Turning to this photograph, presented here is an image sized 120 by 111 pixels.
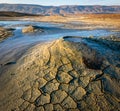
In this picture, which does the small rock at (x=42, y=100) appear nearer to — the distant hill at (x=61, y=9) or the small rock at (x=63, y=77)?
the small rock at (x=63, y=77)

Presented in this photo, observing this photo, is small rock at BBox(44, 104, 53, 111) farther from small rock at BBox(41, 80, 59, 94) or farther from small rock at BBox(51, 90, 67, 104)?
small rock at BBox(41, 80, 59, 94)

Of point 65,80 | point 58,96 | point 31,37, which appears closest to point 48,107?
point 58,96

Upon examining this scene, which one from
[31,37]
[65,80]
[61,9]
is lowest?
[61,9]

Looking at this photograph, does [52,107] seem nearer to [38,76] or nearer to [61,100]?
[61,100]

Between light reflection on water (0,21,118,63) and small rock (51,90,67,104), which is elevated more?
small rock (51,90,67,104)

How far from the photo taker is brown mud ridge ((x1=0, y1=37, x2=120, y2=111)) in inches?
142

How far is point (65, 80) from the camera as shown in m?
4.02

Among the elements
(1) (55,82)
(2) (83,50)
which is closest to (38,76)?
(1) (55,82)

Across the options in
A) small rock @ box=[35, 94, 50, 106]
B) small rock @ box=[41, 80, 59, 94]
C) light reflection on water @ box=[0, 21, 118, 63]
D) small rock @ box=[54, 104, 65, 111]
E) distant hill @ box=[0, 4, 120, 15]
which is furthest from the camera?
distant hill @ box=[0, 4, 120, 15]

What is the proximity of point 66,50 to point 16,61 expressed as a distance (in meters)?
1.11

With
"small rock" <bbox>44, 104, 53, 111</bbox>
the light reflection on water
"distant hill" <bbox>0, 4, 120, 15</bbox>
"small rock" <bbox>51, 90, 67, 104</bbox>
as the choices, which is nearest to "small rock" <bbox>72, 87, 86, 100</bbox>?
"small rock" <bbox>51, 90, 67, 104</bbox>

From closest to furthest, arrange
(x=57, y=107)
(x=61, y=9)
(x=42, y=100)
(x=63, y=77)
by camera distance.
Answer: (x=57, y=107)
(x=42, y=100)
(x=63, y=77)
(x=61, y=9)

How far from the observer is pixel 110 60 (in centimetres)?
441

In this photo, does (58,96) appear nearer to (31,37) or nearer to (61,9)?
(31,37)
